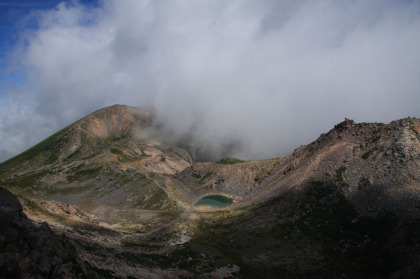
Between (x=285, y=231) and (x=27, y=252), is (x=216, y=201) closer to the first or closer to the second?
(x=285, y=231)

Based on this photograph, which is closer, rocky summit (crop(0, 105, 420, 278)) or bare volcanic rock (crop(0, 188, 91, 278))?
bare volcanic rock (crop(0, 188, 91, 278))

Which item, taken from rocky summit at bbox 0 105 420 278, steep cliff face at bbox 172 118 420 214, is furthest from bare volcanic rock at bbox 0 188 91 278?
steep cliff face at bbox 172 118 420 214

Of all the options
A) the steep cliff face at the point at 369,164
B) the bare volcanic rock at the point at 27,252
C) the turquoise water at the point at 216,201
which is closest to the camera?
the bare volcanic rock at the point at 27,252

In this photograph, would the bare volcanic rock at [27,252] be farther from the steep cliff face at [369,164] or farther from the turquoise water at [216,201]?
the turquoise water at [216,201]

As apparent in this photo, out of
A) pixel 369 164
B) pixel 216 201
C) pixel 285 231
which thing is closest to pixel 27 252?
pixel 285 231

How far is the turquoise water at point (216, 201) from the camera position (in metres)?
146

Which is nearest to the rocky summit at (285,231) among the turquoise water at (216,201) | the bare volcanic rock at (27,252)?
the bare volcanic rock at (27,252)

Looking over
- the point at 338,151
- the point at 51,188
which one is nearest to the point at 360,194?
the point at 338,151

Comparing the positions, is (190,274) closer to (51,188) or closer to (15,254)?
(15,254)

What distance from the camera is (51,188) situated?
160 meters

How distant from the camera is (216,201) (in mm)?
154250

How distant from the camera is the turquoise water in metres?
146

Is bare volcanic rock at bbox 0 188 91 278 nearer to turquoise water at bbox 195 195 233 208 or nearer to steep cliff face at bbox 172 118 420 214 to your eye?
steep cliff face at bbox 172 118 420 214

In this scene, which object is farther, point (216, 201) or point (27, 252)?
point (216, 201)
